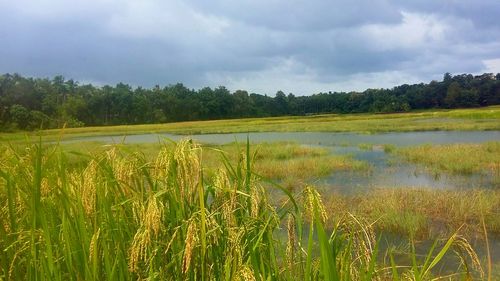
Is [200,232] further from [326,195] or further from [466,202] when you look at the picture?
[326,195]

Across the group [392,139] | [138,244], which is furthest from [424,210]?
[392,139]

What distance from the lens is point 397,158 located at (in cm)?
1834

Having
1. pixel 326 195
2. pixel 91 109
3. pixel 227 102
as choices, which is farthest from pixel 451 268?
pixel 227 102

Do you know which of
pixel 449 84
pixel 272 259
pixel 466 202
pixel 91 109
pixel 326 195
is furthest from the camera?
pixel 449 84

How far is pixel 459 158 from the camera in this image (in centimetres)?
1598

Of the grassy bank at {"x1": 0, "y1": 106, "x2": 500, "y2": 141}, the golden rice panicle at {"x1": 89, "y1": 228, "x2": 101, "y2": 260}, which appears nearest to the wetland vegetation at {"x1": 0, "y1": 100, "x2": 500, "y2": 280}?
the golden rice panicle at {"x1": 89, "y1": 228, "x2": 101, "y2": 260}

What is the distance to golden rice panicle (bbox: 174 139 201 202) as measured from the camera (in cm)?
158

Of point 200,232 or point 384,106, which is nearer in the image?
point 200,232

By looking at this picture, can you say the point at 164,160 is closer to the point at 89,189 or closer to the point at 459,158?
the point at 89,189

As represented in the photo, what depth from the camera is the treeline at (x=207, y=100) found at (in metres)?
73.5

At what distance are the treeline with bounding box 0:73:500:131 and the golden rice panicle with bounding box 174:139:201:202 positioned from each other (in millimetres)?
68726

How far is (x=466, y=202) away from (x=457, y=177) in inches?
196

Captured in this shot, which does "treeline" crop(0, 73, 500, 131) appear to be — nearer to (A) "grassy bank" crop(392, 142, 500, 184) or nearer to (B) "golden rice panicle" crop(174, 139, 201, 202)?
(A) "grassy bank" crop(392, 142, 500, 184)

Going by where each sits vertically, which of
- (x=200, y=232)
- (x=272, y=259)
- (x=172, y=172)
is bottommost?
(x=272, y=259)
